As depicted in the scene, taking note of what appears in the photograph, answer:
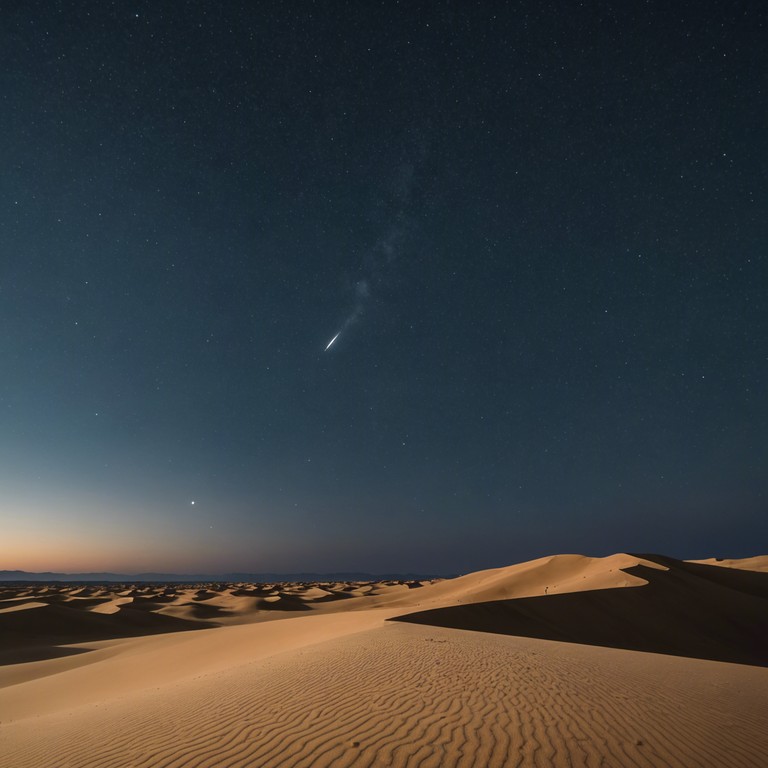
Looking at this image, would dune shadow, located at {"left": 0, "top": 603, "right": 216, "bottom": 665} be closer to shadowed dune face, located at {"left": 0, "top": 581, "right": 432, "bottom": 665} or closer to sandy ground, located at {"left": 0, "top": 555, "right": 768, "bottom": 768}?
shadowed dune face, located at {"left": 0, "top": 581, "right": 432, "bottom": 665}

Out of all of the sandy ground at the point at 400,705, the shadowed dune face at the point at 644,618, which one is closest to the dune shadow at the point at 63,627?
the sandy ground at the point at 400,705

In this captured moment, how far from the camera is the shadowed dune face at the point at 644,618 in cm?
1856

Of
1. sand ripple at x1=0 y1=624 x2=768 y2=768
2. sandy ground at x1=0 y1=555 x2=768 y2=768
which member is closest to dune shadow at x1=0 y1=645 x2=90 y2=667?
sandy ground at x1=0 y1=555 x2=768 y2=768

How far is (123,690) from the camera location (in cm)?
1252

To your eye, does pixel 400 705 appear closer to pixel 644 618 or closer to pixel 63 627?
pixel 644 618

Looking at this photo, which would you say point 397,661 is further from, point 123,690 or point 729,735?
point 123,690

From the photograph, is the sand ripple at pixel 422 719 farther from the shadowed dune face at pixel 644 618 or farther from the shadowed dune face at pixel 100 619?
the shadowed dune face at pixel 100 619

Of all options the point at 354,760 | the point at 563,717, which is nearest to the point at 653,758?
the point at 563,717

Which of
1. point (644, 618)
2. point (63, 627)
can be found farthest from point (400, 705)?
point (63, 627)

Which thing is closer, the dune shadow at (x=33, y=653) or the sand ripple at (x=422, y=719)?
the sand ripple at (x=422, y=719)

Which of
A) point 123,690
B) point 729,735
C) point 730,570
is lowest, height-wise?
point 123,690

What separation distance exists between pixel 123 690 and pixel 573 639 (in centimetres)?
1562

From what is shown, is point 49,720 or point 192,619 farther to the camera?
point 192,619

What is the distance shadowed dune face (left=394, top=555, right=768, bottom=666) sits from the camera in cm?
1856
